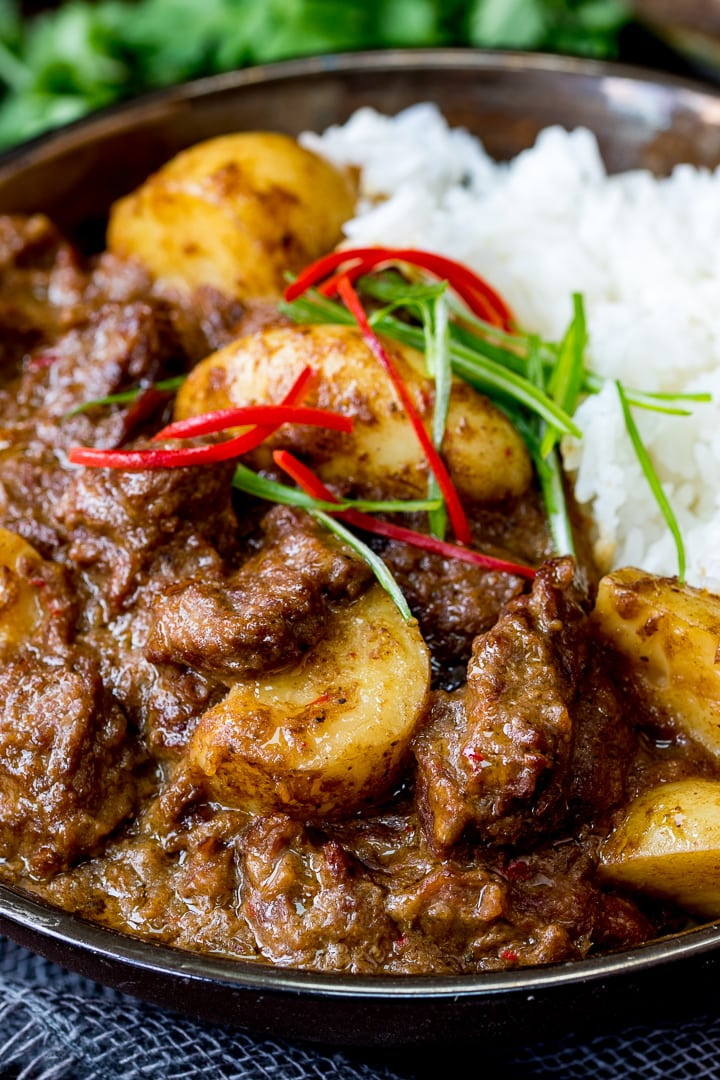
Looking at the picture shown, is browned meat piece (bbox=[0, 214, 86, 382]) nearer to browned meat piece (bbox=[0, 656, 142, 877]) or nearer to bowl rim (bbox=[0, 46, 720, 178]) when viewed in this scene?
bowl rim (bbox=[0, 46, 720, 178])

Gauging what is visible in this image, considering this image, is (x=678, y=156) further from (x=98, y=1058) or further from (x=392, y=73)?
(x=98, y=1058)

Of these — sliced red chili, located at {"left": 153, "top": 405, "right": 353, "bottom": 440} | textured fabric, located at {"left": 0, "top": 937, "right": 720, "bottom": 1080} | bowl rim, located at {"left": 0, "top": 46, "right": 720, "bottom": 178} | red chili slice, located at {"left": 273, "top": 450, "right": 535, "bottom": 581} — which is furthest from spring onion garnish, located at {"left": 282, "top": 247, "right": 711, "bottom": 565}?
bowl rim, located at {"left": 0, "top": 46, "right": 720, "bottom": 178}

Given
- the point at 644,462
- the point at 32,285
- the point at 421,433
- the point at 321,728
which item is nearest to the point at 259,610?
the point at 321,728

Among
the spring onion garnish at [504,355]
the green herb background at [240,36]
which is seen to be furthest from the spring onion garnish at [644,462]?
the green herb background at [240,36]

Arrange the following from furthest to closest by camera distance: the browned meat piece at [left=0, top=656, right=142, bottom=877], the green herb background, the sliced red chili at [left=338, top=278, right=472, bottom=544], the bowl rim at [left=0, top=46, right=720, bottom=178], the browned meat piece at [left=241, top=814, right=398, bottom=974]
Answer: the green herb background → the bowl rim at [left=0, top=46, right=720, bottom=178] → the sliced red chili at [left=338, top=278, right=472, bottom=544] → the browned meat piece at [left=0, top=656, right=142, bottom=877] → the browned meat piece at [left=241, top=814, right=398, bottom=974]

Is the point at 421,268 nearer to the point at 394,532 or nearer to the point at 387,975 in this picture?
the point at 394,532

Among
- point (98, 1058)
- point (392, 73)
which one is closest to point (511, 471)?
point (98, 1058)

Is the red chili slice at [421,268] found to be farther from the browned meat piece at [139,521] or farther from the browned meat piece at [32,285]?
the browned meat piece at [32,285]
